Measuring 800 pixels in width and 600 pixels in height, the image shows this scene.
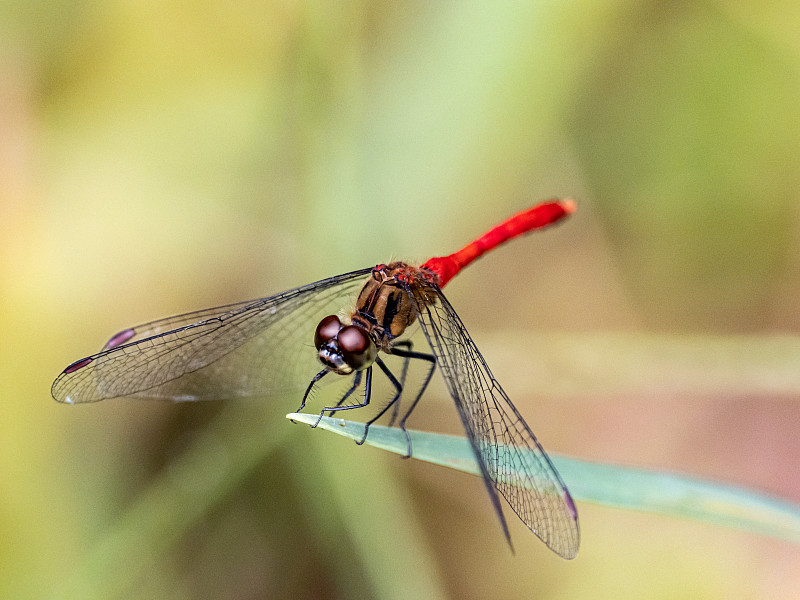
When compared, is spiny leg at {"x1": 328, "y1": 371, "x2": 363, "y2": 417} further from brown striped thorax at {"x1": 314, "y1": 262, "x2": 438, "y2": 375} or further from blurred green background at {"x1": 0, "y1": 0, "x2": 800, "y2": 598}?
blurred green background at {"x1": 0, "y1": 0, "x2": 800, "y2": 598}

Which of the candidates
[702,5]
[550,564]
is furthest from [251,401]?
[702,5]

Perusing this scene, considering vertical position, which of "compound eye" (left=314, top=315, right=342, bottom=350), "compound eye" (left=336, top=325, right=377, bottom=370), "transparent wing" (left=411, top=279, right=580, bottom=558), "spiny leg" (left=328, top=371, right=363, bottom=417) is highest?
"compound eye" (left=314, top=315, right=342, bottom=350)

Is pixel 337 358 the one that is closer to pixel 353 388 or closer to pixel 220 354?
pixel 353 388

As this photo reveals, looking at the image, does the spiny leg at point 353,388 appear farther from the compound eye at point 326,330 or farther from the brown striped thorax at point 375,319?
the compound eye at point 326,330

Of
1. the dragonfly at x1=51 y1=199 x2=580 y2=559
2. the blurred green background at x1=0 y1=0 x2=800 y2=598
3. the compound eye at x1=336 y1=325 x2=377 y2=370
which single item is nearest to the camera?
the dragonfly at x1=51 y1=199 x2=580 y2=559

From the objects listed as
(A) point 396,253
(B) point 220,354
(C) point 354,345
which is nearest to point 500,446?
(C) point 354,345

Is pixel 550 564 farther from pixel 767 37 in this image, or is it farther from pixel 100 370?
pixel 767 37

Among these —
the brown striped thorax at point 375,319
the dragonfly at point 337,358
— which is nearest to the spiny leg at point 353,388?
the dragonfly at point 337,358

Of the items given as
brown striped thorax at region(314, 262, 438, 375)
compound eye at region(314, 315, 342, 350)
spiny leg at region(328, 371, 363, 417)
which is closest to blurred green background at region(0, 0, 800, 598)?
spiny leg at region(328, 371, 363, 417)
